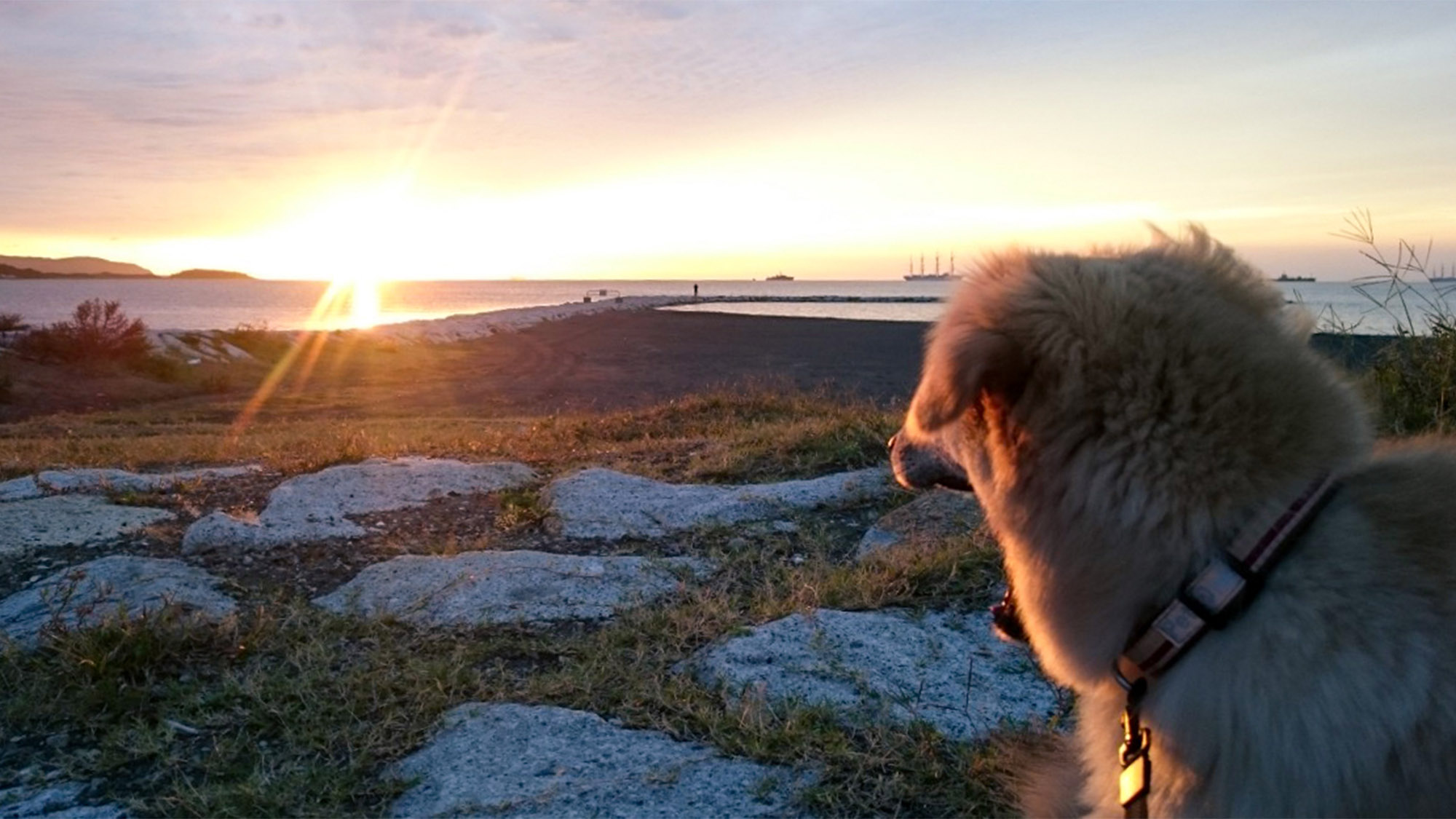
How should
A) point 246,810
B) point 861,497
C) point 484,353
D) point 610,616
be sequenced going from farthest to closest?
point 484,353, point 861,497, point 610,616, point 246,810

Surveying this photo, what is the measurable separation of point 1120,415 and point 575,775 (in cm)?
195

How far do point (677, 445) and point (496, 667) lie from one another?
4.73m

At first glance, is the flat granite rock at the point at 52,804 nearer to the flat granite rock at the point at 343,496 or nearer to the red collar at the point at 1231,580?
the flat granite rock at the point at 343,496

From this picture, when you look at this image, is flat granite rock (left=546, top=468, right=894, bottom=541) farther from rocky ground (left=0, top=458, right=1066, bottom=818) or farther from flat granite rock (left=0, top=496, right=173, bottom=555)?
flat granite rock (left=0, top=496, right=173, bottom=555)

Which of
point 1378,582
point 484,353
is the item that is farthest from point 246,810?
point 484,353

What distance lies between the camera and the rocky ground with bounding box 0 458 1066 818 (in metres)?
2.92

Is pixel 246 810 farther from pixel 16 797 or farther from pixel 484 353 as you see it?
pixel 484 353

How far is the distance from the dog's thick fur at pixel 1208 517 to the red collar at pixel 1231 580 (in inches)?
1.1

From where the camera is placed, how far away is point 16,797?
9.47 feet

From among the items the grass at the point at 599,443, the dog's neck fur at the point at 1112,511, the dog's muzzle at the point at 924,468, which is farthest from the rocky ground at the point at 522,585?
the dog's neck fur at the point at 1112,511

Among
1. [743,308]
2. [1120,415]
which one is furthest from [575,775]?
[743,308]

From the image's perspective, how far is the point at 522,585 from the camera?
179 inches

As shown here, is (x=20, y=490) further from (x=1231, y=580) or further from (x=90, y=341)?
(x=90, y=341)

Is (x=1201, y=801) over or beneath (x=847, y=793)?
over
